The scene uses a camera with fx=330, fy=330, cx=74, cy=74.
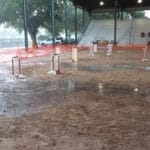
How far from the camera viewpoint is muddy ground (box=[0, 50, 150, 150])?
6.78 metres

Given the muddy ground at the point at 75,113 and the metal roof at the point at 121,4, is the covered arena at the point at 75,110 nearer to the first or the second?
the muddy ground at the point at 75,113

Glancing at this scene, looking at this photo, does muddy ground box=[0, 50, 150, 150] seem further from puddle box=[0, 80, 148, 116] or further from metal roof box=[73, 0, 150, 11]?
metal roof box=[73, 0, 150, 11]

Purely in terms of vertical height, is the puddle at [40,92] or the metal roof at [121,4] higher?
the metal roof at [121,4]

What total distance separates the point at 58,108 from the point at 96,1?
4410 centimetres

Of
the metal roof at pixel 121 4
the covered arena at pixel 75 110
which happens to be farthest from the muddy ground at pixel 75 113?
the metal roof at pixel 121 4

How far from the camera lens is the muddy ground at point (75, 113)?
6.78 meters

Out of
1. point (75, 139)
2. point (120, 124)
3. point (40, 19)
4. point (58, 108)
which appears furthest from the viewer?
point (40, 19)

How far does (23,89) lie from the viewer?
12711 millimetres

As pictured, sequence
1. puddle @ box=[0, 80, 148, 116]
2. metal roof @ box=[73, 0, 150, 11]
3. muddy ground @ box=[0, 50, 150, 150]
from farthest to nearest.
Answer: metal roof @ box=[73, 0, 150, 11]
puddle @ box=[0, 80, 148, 116]
muddy ground @ box=[0, 50, 150, 150]

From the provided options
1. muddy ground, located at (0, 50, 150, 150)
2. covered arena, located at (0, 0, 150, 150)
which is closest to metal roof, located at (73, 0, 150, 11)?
covered arena, located at (0, 0, 150, 150)

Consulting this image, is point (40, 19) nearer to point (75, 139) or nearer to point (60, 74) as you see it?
A: point (60, 74)

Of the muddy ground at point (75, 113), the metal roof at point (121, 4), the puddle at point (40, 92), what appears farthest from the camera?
the metal roof at point (121, 4)

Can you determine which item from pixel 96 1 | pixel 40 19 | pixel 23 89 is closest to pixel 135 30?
pixel 96 1

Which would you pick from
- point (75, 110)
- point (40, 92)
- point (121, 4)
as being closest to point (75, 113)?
point (75, 110)
